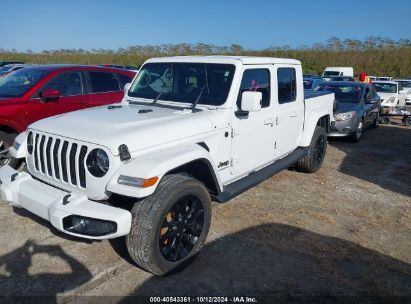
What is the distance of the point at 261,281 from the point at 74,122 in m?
2.39

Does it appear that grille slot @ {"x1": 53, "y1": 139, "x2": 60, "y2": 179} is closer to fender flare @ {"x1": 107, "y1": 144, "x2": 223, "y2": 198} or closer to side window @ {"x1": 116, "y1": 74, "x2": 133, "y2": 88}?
fender flare @ {"x1": 107, "y1": 144, "x2": 223, "y2": 198}

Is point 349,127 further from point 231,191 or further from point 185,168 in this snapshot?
point 185,168

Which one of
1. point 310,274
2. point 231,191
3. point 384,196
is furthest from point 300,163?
point 310,274

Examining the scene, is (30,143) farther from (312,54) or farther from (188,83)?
(312,54)

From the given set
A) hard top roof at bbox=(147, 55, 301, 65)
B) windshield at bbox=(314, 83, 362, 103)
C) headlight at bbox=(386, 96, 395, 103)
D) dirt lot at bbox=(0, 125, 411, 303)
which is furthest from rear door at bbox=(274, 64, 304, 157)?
headlight at bbox=(386, 96, 395, 103)

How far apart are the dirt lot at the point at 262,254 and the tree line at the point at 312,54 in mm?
36212

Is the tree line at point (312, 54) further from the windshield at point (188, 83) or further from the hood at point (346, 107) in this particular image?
the windshield at point (188, 83)

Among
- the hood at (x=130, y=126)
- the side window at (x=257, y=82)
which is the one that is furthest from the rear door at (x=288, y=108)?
the hood at (x=130, y=126)

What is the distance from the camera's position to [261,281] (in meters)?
3.39

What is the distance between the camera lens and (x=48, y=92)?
6.12m

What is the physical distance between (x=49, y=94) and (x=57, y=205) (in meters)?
3.62

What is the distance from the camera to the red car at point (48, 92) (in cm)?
589

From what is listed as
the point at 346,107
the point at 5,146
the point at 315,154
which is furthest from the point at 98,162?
the point at 346,107

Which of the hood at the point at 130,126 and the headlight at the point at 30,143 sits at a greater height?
the hood at the point at 130,126
